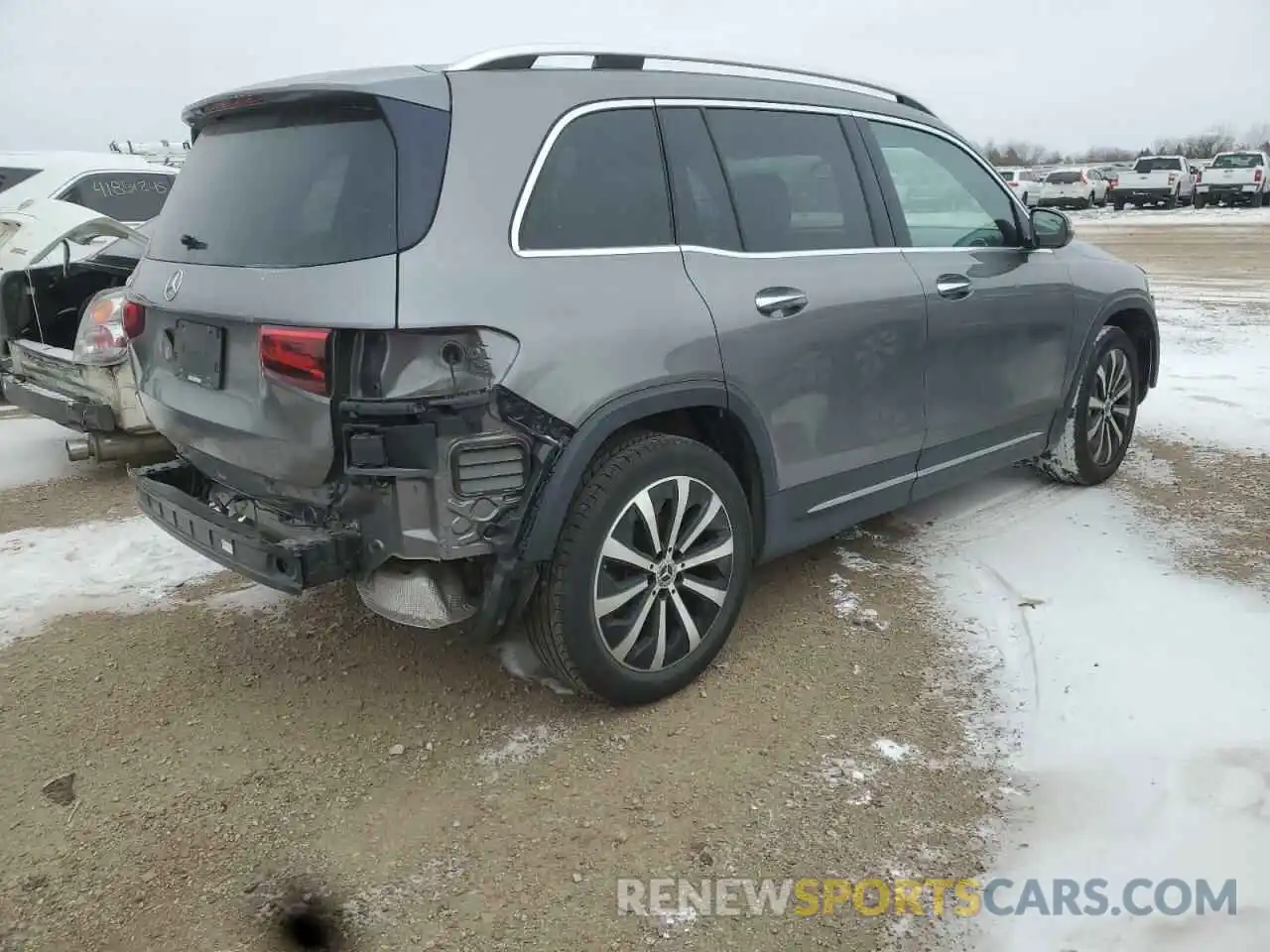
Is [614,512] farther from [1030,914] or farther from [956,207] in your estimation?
[956,207]

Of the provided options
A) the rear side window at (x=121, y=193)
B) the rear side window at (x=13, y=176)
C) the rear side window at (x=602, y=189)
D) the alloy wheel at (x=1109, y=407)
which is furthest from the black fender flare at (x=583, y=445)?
the rear side window at (x=13, y=176)

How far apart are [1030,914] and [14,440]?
6.82 meters

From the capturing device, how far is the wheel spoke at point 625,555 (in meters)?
2.93

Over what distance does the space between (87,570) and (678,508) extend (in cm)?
288

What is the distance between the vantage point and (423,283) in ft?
8.29

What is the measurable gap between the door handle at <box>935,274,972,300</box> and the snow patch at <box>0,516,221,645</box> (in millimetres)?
3300

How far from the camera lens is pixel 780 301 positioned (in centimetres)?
328

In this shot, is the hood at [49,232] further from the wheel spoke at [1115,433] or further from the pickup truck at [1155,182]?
the pickup truck at [1155,182]

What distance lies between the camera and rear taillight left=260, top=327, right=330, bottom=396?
2.54 meters

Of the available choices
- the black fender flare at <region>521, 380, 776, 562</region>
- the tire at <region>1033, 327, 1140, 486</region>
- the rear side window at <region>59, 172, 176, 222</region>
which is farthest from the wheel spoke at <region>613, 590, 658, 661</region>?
the rear side window at <region>59, 172, 176, 222</region>

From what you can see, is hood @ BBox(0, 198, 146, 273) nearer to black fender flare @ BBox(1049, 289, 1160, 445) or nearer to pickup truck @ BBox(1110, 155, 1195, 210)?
black fender flare @ BBox(1049, 289, 1160, 445)

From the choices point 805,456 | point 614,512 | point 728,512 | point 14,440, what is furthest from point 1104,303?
point 14,440

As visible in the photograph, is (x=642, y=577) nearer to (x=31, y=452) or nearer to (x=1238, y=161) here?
(x=31, y=452)

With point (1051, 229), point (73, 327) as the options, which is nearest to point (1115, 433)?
point (1051, 229)
